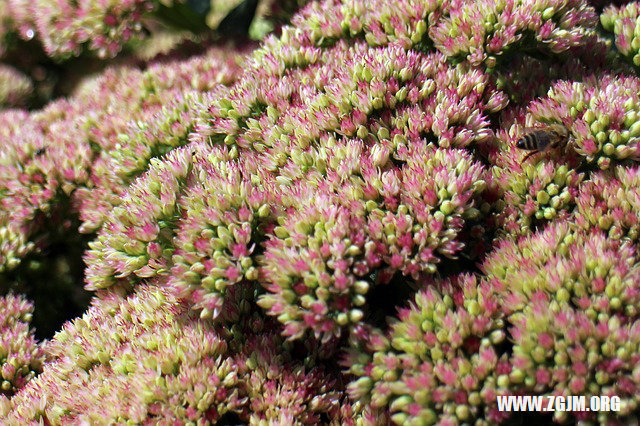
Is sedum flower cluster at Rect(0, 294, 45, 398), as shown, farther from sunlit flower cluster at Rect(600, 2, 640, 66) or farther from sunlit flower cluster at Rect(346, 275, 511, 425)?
sunlit flower cluster at Rect(600, 2, 640, 66)

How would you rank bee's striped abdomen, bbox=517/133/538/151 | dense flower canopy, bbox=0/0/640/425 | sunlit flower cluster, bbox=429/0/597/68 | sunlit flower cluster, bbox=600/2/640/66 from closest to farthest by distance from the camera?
dense flower canopy, bbox=0/0/640/425 → bee's striped abdomen, bbox=517/133/538/151 → sunlit flower cluster, bbox=429/0/597/68 → sunlit flower cluster, bbox=600/2/640/66

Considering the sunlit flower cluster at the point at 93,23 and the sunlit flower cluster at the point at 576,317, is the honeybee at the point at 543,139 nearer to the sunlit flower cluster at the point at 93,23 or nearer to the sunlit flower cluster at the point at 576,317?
the sunlit flower cluster at the point at 576,317

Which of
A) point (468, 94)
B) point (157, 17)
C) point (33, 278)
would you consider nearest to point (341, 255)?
point (468, 94)

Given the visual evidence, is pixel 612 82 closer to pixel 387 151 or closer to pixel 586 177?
pixel 586 177

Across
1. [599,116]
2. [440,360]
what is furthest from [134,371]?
[599,116]

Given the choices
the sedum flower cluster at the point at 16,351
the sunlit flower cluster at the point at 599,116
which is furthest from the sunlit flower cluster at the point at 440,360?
the sedum flower cluster at the point at 16,351

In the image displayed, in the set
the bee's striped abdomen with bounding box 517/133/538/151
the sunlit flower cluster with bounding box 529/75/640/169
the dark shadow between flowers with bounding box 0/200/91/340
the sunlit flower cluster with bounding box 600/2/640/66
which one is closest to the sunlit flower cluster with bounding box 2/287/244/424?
the dark shadow between flowers with bounding box 0/200/91/340

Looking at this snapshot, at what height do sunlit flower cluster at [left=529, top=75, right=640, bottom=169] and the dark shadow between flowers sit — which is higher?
sunlit flower cluster at [left=529, top=75, right=640, bottom=169]

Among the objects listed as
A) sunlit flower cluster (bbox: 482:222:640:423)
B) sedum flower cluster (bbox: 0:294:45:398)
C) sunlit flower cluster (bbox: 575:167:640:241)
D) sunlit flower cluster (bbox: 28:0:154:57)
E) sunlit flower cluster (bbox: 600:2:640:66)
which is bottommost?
sedum flower cluster (bbox: 0:294:45:398)

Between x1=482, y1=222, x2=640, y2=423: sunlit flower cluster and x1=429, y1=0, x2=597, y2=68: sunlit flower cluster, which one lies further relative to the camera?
x1=429, y1=0, x2=597, y2=68: sunlit flower cluster

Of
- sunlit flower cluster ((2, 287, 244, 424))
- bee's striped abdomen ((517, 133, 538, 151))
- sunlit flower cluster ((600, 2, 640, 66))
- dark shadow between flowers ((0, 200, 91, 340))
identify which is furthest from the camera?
dark shadow between flowers ((0, 200, 91, 340))
